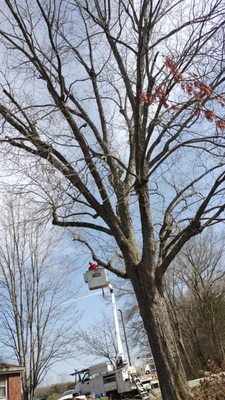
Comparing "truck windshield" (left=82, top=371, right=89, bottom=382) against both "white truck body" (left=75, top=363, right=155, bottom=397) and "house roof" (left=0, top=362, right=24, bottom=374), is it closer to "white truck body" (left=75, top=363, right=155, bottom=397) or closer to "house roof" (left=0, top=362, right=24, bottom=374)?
"white truck body" (left=75, top=363, right=155, bottom=397)

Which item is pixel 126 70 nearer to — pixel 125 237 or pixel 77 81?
pixel 77 81

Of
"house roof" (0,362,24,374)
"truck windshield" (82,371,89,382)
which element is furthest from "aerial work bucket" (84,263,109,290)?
"house roof" (0,362,24,374)

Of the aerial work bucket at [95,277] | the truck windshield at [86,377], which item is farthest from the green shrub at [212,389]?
the truck windshield at [86,377]

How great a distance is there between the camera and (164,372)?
20.4ft

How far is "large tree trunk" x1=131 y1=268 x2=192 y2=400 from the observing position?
611cm

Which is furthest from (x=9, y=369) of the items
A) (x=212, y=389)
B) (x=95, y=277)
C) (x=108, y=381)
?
(x=212, y=389)

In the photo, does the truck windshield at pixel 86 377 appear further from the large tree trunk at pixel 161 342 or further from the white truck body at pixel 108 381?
the large tree trunk at pixel 161 342

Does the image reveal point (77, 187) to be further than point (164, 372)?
Yes

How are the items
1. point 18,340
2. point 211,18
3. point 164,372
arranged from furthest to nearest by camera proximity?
point 18,340
point 211,18
point 164,372

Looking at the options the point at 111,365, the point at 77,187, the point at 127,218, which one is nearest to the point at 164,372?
the point at 127,218

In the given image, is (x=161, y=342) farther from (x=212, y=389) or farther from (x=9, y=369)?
(x=9, y=369)

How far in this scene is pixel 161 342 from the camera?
634 cm

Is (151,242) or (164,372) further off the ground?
(151,242)

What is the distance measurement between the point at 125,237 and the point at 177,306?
2974 centimetres
